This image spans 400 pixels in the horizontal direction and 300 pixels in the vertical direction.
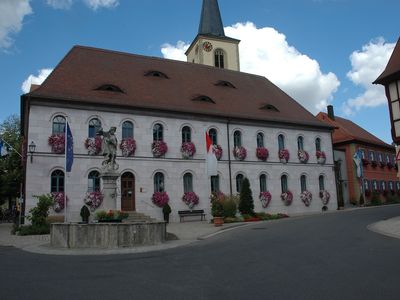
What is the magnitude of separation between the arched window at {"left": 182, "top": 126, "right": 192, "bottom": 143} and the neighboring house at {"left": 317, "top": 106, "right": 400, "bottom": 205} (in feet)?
61.7

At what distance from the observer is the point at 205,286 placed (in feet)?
23.7

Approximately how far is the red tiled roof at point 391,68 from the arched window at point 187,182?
43.8 feet

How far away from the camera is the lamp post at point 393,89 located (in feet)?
74.7

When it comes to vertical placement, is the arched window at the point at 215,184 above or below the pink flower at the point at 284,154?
below

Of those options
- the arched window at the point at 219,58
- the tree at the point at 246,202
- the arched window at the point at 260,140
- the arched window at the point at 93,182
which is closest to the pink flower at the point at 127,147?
the arched window at the point at 93,182

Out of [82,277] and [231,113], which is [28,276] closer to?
[82,277]

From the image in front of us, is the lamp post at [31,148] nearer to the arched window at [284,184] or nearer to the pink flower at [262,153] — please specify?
the pink flower at [262,153]

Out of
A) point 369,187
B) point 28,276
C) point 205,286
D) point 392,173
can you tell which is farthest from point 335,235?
point 392,173

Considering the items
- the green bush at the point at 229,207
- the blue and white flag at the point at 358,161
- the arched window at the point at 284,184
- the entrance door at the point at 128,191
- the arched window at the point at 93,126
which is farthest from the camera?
the blue and white flag at the point at 358,161

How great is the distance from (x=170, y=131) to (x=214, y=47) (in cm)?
2088

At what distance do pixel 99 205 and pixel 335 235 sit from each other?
49.1ft

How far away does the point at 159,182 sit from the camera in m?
27.4

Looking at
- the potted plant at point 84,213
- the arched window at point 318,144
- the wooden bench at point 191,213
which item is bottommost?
the wooden bench at point 191,213

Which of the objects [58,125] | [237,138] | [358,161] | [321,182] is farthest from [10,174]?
[358,161]
